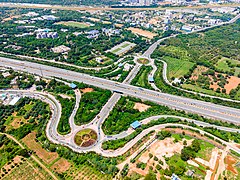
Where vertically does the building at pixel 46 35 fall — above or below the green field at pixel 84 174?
above

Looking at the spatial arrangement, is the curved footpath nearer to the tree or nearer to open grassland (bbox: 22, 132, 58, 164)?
open grassland (bbox: 22, 132, 58, 164)

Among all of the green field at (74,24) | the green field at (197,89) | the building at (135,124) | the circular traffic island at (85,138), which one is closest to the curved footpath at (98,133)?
the circular traffic island at (85,138)

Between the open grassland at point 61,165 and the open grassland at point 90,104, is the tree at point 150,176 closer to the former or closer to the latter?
the open grassland at point 61,165

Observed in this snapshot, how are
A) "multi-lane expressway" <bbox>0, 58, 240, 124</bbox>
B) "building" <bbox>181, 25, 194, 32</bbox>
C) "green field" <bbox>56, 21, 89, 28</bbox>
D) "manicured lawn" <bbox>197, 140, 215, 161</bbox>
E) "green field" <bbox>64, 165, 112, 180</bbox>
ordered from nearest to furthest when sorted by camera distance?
"green field" <bbox>64, 165, 112, 180</bbox> → "manicured lawn" <bbox>197, 140, 215, 161</bbox> → "multi-lane expressway" <bbox>0, 58, 240, 124</bbox> → "building" <bbox>181, 25, 194, 32</bbox> → "green field" <bbox>56, 21, 89, 28</bbox>

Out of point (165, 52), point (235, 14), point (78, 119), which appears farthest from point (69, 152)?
point (235, 14)

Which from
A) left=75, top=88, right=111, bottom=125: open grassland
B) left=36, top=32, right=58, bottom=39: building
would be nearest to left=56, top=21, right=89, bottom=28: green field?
left=36, top=32, right=58, bottom=39: building

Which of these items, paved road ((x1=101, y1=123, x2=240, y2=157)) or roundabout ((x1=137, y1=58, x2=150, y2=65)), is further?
roundabout ((x1=137, y1=58, x2=150, y2=65))

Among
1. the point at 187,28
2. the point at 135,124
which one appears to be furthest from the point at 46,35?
the point at 187,28
